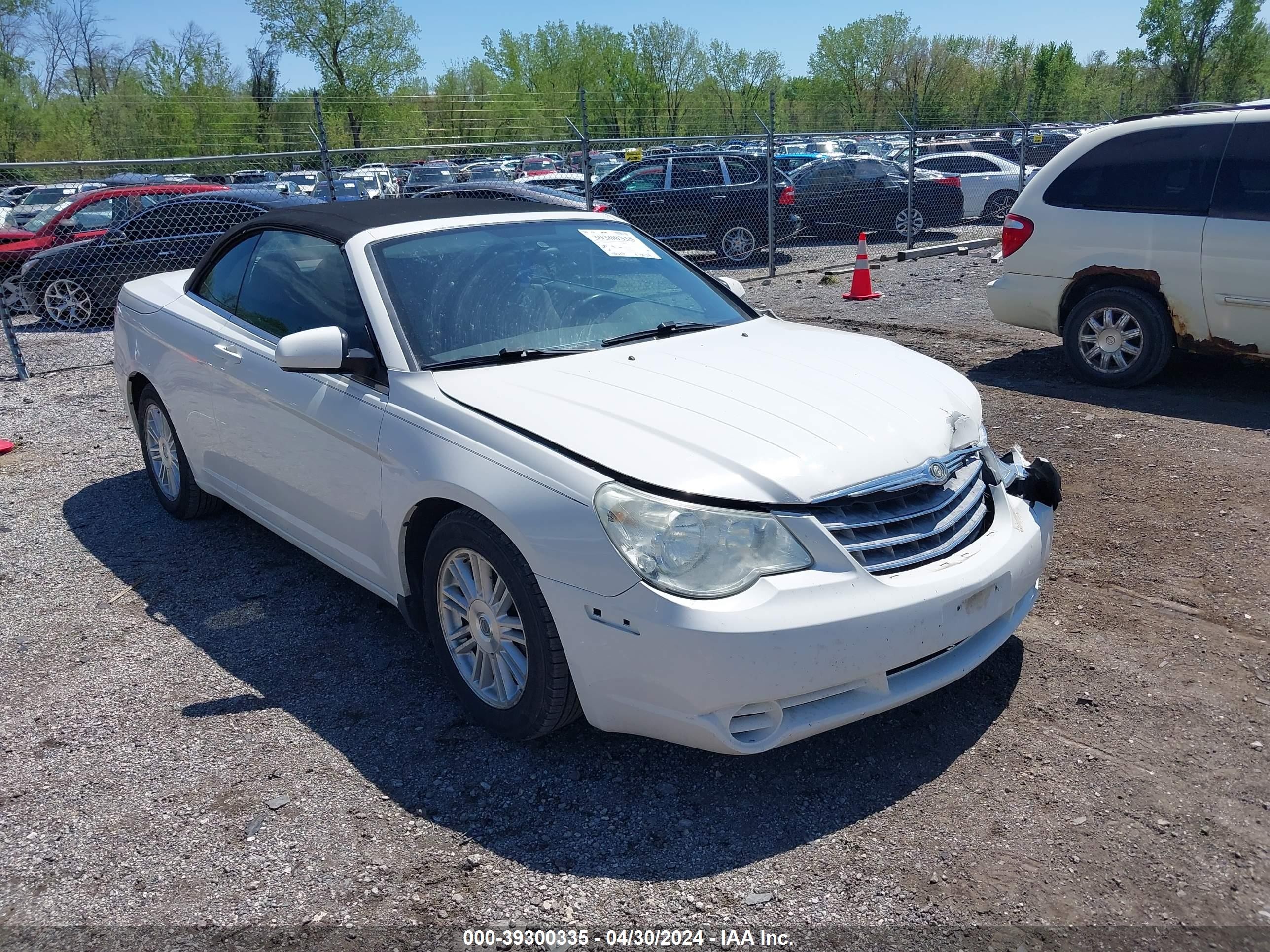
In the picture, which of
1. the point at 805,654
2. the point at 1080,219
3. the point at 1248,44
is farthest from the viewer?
the point at 1248,44

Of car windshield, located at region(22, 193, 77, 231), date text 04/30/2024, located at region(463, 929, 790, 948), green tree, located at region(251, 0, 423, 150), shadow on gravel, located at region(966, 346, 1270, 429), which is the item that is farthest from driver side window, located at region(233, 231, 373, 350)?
green tree, located at region(251, 0, 423, 150)

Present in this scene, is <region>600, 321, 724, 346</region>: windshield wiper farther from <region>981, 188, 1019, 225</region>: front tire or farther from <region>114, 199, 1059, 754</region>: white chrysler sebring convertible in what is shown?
<region>981, 188, 1019, 225</region>: front tire

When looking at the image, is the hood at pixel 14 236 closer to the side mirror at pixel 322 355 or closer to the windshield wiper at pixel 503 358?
the side mirror at pixel 322 355

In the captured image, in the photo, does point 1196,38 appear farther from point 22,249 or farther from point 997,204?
point 22,249

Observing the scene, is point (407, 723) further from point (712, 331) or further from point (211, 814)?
point (712, 331)

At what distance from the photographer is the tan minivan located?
6.52 meters

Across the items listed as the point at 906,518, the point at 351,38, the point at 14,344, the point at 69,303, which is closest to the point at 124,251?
the point at 69,303

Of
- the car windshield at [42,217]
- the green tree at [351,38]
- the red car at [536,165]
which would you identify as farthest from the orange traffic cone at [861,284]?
the green tree at [351,38]

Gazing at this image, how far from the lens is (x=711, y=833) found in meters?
2.82

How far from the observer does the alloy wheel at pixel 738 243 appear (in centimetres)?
1619

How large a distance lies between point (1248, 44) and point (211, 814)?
258ft

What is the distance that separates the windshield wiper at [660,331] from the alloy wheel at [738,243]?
1246 cm

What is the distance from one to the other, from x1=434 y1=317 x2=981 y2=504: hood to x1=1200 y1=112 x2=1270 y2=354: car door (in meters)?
3.79

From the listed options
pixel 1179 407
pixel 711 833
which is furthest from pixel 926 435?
pixel 1179 407
